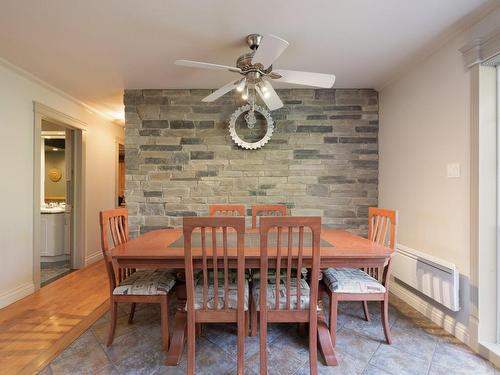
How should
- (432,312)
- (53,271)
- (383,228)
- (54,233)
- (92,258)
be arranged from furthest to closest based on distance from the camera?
1. (92,258)
2. (54,233)
3. (53,271)
4. (432,312)
5. (383,228)

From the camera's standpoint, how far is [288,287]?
1544 mm

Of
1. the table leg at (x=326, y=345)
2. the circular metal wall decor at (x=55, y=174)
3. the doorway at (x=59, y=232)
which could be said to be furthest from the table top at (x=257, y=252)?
the circular metal wall decor at (x=55, y=174)

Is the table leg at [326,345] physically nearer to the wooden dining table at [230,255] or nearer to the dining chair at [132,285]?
the wooden dining table at [230,255]

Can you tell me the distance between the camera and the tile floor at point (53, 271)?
3.32 meters

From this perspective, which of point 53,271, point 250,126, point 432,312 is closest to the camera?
point 432,312

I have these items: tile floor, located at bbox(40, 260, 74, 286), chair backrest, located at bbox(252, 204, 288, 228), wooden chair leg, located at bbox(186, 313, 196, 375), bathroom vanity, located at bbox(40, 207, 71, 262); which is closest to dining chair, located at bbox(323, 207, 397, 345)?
chair backrest, located at bbox(252, 204, 288, 228)

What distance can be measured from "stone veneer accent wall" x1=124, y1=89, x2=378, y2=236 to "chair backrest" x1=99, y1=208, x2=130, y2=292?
104cm

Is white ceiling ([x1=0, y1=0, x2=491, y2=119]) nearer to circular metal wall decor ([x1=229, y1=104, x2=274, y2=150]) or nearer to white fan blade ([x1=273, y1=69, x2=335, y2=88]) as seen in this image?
white fan blade ([x1=273, y1=69, x2=335, y2=88])

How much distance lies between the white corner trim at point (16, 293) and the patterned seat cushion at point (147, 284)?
5.08ft

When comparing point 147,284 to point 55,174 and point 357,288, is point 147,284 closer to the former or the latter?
point 357,288

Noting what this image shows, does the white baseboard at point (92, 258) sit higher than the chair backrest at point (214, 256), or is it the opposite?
the chair backrest at point (214, 256)

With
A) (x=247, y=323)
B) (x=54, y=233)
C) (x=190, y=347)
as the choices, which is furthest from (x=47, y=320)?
(x=54, y=233)

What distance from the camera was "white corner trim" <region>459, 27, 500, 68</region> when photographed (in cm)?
171

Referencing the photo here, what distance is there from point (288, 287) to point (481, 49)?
2044 mm
